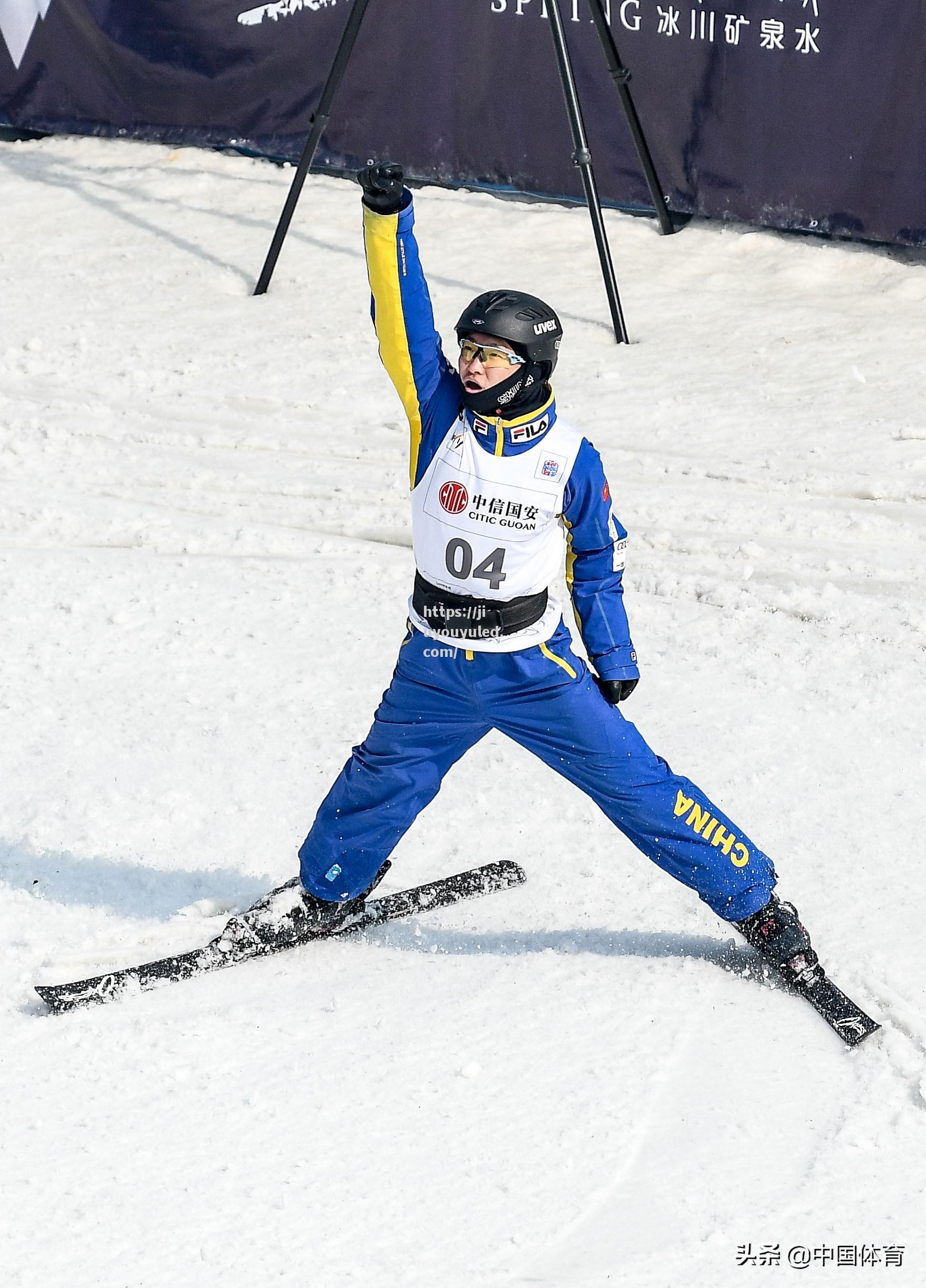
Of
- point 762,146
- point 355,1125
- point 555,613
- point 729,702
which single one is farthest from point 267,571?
point 762,146

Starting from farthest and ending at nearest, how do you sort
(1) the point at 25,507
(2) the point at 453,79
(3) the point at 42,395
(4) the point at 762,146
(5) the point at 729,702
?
(2) the point at 453,79
(4) the point at 762,146
(3) the point at 42,395
(1) the point at 25,507
(5) the point at 729,702

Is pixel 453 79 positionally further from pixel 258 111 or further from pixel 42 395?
pixel 42 395

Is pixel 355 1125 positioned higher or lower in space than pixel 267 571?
higher

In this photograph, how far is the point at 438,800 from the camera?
4625 millimetres

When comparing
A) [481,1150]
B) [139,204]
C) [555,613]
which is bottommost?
[139,204]

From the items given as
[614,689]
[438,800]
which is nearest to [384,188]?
[614,689]

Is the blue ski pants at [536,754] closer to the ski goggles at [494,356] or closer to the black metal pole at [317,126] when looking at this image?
the ski goggles at [494,356]

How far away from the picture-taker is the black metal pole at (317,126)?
703cm

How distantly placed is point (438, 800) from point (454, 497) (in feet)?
4.69

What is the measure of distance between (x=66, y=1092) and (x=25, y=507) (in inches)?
136

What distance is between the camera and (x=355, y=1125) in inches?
129

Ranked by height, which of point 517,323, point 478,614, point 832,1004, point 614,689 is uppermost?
point 517,323

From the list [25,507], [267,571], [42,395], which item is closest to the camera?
[267,571]

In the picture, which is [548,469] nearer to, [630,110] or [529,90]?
[630,110]
